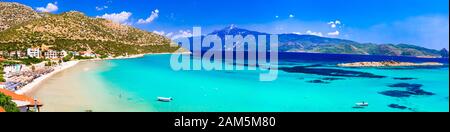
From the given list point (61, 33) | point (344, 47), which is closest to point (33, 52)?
point (61, 33)

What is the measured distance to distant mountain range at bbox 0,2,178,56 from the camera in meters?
47.3

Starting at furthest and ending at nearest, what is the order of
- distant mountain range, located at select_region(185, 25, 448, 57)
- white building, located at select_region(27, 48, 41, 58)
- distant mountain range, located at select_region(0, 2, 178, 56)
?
distant mountain range, located at select_region(185, 25, 448, 57), distant mountain range, located at select_region(0, 2, 178, 56), white building, located at select_region(27, 48, 41, 58)

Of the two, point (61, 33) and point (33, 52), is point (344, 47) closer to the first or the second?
point (61, 33)

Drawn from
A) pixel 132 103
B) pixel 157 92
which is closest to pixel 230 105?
pixel 132 103

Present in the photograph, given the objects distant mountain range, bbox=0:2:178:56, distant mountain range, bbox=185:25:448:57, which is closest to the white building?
distant mountain range, bbox=0:2:178:56

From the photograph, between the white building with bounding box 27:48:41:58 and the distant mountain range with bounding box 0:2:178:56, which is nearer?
the white building with bounding box 27:48:41:58

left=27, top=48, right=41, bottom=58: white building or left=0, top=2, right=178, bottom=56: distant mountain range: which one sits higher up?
left=0, top=2, right=178, bottom=56: distant mountain range

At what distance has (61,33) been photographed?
54344 mm

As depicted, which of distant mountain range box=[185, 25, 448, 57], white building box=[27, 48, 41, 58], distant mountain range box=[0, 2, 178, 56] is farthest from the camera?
distant mountain range box=[185, 25, 448, 57]

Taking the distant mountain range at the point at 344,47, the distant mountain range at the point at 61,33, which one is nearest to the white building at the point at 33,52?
the distant mountain range at the point at 61,33

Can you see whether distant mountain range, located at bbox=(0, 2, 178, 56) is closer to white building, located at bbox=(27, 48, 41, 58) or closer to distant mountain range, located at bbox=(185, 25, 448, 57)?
white building, located at bbox=(27, 48, 41, 58)

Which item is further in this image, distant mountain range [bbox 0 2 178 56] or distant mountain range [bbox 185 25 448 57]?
distant mountain range [bbox 185 25 448 57]

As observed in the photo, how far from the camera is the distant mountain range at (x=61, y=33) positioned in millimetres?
47344

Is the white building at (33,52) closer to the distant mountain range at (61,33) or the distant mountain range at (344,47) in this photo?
A: the distant mountain range at (61,33)
